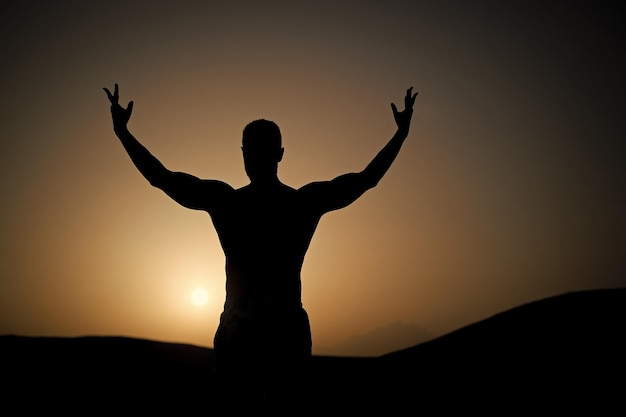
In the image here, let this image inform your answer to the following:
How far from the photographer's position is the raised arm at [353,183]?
129 inches

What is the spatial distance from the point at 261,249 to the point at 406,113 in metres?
1.79

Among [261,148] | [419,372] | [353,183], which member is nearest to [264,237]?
[261,148]

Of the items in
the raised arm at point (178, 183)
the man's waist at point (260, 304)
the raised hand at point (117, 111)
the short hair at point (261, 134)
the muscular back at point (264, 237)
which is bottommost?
the man's waist at point (260, 304)

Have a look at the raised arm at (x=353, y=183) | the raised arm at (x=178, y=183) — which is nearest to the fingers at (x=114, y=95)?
the raised arm at (x=178, y=183)

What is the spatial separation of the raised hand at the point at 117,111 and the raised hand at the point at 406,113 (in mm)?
2018

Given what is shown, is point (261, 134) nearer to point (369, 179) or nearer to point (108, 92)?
point (369, 179)

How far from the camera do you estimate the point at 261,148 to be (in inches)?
126

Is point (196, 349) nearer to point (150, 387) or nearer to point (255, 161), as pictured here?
point (150, 387)

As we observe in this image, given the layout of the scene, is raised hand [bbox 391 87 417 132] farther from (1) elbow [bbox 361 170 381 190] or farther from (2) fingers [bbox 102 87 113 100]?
(2) fingers [bbox 102 87 113 100]

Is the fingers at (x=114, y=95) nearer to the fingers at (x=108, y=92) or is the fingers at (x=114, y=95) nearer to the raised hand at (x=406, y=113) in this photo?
the fingers at (x=108, y=92)

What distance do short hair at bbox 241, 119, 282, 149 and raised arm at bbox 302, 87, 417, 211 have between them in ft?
1.18

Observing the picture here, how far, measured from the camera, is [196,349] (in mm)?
16391

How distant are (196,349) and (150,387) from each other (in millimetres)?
3421

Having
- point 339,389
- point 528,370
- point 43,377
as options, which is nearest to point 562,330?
point 528,370
